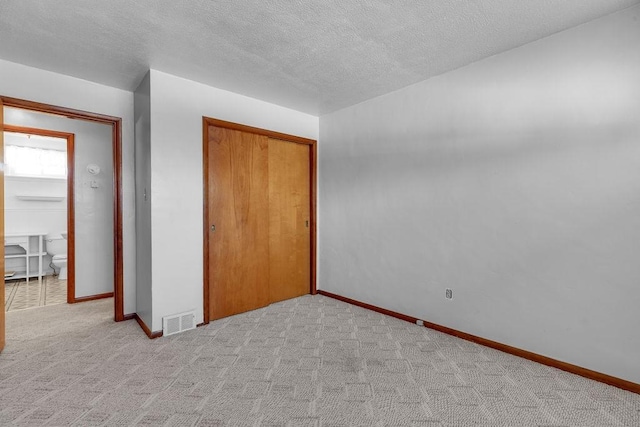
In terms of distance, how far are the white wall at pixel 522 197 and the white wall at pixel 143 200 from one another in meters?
2.27

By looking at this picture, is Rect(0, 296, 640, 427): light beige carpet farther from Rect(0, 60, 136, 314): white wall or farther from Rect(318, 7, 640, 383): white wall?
Rect(0, 60, 136, 314): white wall

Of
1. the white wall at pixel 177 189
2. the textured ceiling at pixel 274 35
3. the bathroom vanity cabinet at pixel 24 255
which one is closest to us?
the textured ceiling at pixel 274 35

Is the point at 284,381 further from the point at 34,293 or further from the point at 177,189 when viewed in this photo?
the point at 34,293

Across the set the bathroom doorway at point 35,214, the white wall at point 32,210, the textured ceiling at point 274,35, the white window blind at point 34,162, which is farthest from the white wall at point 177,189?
the white window blind at point 34,162

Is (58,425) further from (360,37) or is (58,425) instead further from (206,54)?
(360,37)

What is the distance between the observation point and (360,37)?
7.52 feet

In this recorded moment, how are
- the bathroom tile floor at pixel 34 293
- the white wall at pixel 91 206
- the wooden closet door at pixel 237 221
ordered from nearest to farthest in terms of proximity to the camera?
the wooden closet door at pixel 237 221 → the bathroom tile floor at pixel 34 293 → the white wall at pixel 91 206

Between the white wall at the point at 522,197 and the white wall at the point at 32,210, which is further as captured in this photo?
the white wall at the point at 32,210

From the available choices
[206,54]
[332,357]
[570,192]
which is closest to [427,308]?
[332,357]

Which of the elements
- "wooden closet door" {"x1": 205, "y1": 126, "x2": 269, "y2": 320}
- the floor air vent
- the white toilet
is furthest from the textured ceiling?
the white toilet

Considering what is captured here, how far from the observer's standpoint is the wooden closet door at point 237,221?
3281 mm

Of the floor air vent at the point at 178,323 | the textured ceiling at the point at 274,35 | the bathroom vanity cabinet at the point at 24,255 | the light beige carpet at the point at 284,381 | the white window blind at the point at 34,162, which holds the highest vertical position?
the textured ceiling at the point at 274,35

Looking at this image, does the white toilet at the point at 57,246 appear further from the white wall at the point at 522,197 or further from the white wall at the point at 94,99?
the white wall at the point at 522,197

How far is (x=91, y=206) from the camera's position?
13.3 feet
